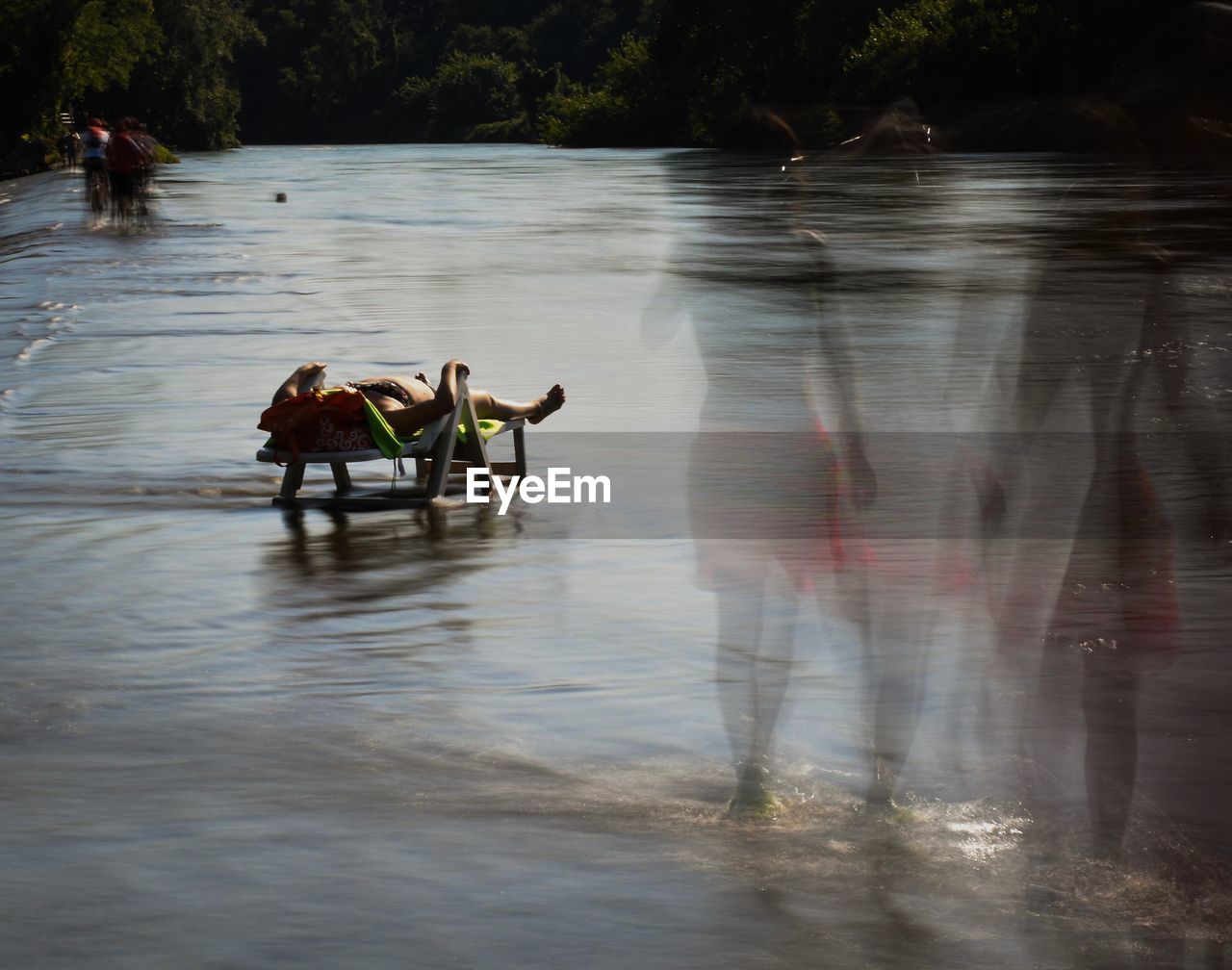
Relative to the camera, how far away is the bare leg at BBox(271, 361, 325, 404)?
946 cm

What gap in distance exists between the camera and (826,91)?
92438 mm

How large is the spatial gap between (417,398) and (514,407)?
1.66ft

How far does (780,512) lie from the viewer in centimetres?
909

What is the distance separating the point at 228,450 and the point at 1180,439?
503 cm

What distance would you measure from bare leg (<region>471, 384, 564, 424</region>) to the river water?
482 mm

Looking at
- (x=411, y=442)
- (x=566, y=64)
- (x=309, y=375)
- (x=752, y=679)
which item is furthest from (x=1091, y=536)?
(x=566, y=64)

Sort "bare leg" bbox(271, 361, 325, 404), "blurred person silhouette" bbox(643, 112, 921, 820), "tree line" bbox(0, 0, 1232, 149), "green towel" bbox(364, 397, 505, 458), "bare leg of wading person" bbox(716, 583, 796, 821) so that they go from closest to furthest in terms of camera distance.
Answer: "bare leg of wading person" bbox(716, 583, 796, 821) → "blurred person silhouette" bbox(643, 112, 921, 820) → "green towel" bbox(364, 397, 505, 458) → "bare leg" bbox(271, 361, 325, 404) → "tree line" bbox(0, 0, 1232, 149)

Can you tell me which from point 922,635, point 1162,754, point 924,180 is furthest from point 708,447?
point 924,180

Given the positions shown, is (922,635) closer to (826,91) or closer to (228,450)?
(228,450)

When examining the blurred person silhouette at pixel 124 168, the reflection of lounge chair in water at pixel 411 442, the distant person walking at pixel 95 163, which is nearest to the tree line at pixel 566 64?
the reflection of lounge chair in water at pixel 411 442

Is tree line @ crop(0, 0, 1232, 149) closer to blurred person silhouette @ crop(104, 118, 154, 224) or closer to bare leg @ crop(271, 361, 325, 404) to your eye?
bare leg @ crop(271, 361, 325, 404)

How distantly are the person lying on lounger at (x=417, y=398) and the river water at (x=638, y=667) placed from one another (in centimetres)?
46

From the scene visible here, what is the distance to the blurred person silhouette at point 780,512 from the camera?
6004mm

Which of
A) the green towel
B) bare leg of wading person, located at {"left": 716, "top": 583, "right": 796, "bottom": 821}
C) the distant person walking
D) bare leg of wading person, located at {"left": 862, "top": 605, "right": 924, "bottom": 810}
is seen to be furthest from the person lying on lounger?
the distant person walking
